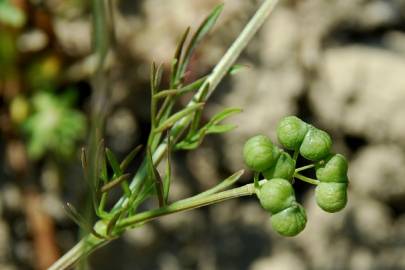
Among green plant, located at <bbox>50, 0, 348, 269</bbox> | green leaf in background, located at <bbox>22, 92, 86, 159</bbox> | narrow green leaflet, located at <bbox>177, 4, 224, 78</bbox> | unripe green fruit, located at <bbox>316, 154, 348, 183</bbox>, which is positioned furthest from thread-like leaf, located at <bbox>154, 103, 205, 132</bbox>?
green leaf in background, located at <bbox>22, 92, 86, 159</bbox>

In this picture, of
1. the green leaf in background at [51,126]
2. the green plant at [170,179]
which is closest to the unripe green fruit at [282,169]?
the green plant at [170,179]

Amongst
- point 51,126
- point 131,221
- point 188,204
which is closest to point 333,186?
point 188,204

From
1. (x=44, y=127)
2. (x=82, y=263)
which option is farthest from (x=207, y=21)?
(x=44, y=127)

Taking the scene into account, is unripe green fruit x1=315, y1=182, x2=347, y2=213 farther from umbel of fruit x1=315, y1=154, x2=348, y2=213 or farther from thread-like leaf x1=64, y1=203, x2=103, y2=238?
thread-like leaf x1=64, y1=203, x2=103, y2=238

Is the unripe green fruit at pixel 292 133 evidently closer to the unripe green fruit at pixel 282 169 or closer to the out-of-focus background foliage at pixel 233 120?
the unripe green fruit at pixel 282 169

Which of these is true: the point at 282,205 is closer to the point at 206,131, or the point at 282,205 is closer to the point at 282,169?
the point at 282,169

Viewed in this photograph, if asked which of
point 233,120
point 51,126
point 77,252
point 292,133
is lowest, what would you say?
point 233,120
